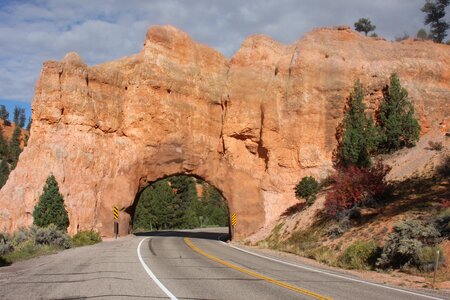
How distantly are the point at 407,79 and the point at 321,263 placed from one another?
74.3 ft

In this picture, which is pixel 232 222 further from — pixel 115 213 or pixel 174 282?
pixel 174 282

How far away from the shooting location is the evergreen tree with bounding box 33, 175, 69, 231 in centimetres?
2972

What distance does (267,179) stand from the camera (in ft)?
123

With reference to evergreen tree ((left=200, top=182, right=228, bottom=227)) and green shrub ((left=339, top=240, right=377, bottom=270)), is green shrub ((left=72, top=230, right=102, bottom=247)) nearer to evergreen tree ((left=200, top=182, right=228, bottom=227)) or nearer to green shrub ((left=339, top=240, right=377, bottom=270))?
green shrub ((left=339, top=240, right=377, bottom=270))

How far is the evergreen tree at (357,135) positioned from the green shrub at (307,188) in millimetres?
2970

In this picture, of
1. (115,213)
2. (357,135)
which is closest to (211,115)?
(115,213)

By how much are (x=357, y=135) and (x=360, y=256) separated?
1659 cm

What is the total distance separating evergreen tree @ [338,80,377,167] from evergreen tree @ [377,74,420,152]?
0.97 meters

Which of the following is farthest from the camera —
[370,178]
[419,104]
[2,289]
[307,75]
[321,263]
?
[307,75]

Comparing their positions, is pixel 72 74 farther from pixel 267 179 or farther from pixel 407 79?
pixel 407 79

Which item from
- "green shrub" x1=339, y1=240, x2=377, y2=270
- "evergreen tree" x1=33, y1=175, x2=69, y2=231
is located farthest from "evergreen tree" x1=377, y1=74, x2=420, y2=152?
"evergreen tree" x1=33, y1=175, x2=69, y2=231

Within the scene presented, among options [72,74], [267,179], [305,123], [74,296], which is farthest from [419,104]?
[74,296]

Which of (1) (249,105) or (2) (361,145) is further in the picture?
(1) (249,105)

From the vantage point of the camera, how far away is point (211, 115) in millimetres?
39594
